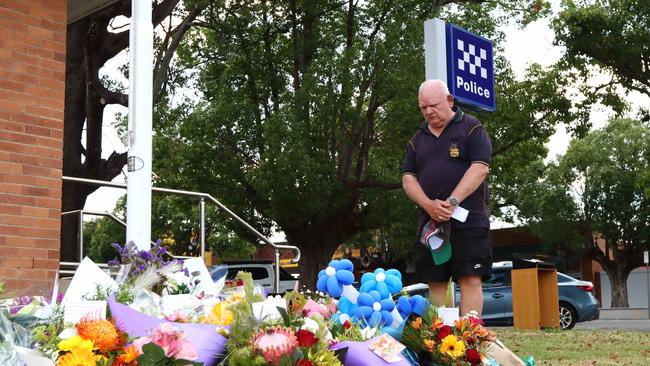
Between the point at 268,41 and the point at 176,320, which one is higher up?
the point at 268,41

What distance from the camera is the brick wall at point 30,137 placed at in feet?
19.6

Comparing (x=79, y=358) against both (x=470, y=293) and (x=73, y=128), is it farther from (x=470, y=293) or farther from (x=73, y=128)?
(x=73, y=128)

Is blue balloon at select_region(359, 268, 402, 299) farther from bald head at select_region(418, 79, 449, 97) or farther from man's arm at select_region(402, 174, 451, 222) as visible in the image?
bald head at select_region(418, 79, 449, 97)

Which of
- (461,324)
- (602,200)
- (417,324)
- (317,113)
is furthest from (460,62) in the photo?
(602,200)

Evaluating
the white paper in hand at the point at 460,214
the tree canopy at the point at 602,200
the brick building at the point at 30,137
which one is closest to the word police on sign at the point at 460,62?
the white paper in hand at the point at 460,214

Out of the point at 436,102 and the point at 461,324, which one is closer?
the point at 461,324

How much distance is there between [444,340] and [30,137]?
4.35 metres

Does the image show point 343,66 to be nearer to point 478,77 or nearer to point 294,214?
point 294,214

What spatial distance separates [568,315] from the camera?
60.0ft

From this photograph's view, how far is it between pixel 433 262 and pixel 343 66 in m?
17.2

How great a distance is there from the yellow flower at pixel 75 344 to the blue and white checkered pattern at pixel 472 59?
5.75m

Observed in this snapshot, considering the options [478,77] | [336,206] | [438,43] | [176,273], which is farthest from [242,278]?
[336,206]

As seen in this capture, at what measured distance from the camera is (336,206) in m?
23.5

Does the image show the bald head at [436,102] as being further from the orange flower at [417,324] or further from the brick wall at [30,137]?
the brick wall at [30,137]
